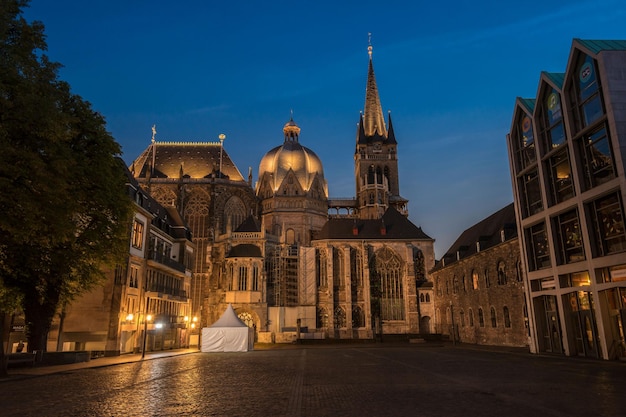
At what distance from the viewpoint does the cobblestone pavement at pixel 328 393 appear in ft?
30.5

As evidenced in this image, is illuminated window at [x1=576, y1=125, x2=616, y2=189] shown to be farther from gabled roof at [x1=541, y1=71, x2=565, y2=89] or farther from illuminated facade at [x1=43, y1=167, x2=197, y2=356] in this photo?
illuminated facade at [x1=43, y1=167, x2=197, y2=356]

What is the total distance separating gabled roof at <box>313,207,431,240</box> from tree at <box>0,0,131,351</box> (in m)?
40.4

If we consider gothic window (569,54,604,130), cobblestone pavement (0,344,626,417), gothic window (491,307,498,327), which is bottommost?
cobblestone pavement (0,344,626,417)

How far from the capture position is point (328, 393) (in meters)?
11.9

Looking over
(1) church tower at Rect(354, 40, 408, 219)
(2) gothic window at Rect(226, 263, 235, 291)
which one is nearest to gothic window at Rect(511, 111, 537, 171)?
(2) gothic window at Rect(226, 263, 235, 291)

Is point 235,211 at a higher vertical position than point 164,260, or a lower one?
higher

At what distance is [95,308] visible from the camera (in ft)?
98.6

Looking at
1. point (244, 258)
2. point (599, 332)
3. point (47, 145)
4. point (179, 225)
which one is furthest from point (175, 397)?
point (244, 258)

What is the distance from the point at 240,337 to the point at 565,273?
2247 centimetres

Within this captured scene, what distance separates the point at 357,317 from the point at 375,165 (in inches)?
1421

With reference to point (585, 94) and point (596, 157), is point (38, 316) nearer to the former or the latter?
point (596, 157)

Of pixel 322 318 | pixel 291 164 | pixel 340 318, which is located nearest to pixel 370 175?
pixel 291 164

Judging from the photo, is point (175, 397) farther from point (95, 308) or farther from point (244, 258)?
point (244, 258)

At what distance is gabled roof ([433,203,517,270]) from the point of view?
36969 millimetres
